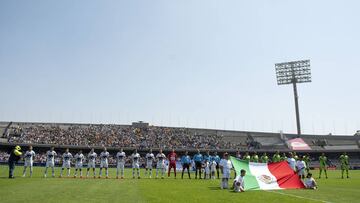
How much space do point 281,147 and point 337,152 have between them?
1179cm

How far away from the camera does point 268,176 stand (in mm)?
22984

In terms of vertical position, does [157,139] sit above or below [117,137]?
below

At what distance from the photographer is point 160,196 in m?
16.6

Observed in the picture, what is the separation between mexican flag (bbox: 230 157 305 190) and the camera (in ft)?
72.2

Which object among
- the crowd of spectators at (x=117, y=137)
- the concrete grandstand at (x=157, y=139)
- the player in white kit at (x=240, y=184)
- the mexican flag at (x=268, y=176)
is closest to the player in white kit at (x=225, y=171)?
the mexican flag at (x=268, y=176)

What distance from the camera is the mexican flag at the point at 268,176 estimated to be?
72.2ft

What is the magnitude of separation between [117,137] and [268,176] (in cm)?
5936

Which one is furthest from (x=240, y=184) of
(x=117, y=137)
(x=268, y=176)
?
(x=117, y=137)

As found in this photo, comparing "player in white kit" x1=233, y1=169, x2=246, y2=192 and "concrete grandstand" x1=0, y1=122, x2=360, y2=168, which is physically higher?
"concrete grandstand" x1=0, y1=122, x2=360, y2=168

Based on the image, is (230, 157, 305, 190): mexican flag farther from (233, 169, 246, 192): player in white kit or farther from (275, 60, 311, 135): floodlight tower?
(275, 60, 311, 135): floodlight tower

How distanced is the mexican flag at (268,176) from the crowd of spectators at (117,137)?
5205 cm

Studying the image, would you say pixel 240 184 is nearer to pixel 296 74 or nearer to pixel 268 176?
pixel 268 176

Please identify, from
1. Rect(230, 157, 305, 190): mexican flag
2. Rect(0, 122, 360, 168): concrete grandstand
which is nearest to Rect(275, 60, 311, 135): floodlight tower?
Rect(0, 122, 360, 168): concrete grandstand

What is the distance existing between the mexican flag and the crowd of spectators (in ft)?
171
